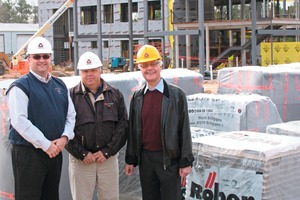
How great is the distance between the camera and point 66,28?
51094 mm

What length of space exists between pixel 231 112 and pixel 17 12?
11529cm

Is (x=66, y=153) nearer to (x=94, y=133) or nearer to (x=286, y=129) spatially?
(x=94, y=133)

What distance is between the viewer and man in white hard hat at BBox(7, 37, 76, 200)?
4113 millimetres

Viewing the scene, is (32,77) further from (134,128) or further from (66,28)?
(66,28)

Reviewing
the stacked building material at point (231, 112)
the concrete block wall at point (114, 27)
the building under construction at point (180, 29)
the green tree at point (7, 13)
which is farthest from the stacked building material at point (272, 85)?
the green tree at point (7, 13)

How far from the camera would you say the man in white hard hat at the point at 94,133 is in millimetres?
4500

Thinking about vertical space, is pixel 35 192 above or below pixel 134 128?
below

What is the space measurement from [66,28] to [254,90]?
44953mm

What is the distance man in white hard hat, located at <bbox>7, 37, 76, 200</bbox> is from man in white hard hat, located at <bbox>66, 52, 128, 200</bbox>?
17 centimetres

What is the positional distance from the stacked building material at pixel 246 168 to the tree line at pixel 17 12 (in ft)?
340

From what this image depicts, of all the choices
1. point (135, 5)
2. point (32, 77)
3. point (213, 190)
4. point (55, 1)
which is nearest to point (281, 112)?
point (213, 190)

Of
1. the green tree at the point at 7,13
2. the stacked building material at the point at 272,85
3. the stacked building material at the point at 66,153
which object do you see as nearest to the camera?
the stacked building material at the point at 66,153

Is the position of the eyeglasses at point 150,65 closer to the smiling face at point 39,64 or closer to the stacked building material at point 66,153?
the smiling face at point 39,64

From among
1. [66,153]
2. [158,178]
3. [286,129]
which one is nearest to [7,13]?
[66,153]
